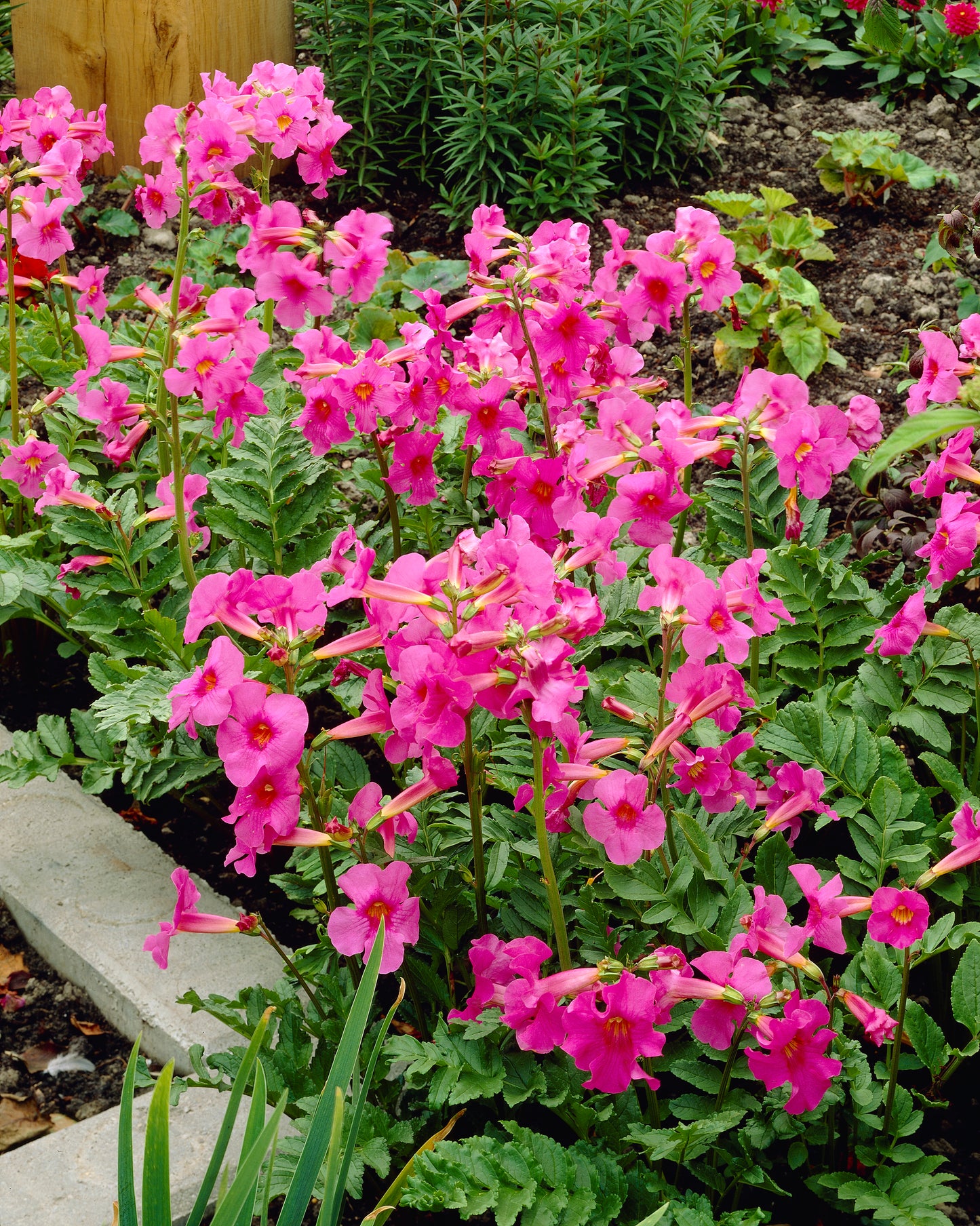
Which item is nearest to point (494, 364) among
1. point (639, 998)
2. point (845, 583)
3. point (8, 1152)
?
point (845, 583)

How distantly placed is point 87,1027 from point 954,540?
61.3 inches

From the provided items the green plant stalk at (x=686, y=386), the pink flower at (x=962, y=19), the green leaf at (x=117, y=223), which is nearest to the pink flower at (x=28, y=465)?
the green plant stalk at (x=686, y=386)

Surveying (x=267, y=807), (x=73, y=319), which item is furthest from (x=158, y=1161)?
(x=73, y=319)

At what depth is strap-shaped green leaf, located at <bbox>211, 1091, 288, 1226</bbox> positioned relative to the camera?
0.99 meters

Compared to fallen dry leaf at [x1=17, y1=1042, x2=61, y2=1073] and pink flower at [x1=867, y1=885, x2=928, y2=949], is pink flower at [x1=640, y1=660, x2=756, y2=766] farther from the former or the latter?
fallen dry leaf at [x1=17, y1=1042, x2=61, y2=1073]

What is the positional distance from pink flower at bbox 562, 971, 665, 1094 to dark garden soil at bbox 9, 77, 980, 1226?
491 millimetres

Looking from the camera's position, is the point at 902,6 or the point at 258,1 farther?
the point at 902,6

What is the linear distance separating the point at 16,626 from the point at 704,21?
333 centimetres

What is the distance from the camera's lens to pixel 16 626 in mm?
2605

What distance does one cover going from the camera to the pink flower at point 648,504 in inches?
57.5

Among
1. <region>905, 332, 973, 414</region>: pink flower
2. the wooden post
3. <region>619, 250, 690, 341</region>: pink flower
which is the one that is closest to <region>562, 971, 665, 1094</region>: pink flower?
<region>905, 332, 973, 414</region>: pink flower

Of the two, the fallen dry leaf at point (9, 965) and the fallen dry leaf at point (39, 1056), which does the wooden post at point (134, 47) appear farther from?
the fallen dry leaf at point (39, 1056)

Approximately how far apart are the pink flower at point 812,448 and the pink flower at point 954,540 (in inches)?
5.9

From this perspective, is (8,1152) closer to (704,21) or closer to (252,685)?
(252,685)
